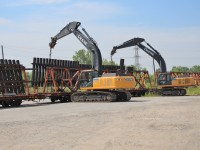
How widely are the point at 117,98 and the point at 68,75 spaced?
551 cm

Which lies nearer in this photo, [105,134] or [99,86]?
[105,134]

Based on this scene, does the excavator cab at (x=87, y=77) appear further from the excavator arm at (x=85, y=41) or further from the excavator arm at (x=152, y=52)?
the excavator arm at (x=152, y=52)

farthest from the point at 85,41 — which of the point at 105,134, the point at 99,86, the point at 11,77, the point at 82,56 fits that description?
the point at 82,56

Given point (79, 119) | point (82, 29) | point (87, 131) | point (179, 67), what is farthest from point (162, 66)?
point (179, 67)

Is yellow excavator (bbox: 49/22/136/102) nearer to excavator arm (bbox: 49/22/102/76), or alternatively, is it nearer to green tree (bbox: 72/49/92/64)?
excavator arm (bbox: 49/22/102/76)

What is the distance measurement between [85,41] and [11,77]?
7.44m

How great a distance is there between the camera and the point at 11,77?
1022 inches

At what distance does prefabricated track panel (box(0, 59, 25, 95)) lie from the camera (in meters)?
25.2

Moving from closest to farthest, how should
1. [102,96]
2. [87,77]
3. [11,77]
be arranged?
1. [11,77]
2. [102,96]
3. [87,77]

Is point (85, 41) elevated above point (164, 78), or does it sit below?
above

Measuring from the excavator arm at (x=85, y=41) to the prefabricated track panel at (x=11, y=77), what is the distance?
607 cm

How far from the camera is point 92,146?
8898mm

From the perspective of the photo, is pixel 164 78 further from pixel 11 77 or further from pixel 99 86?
pixel 11 77

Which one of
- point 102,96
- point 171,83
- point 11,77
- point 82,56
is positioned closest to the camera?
point 11,77
